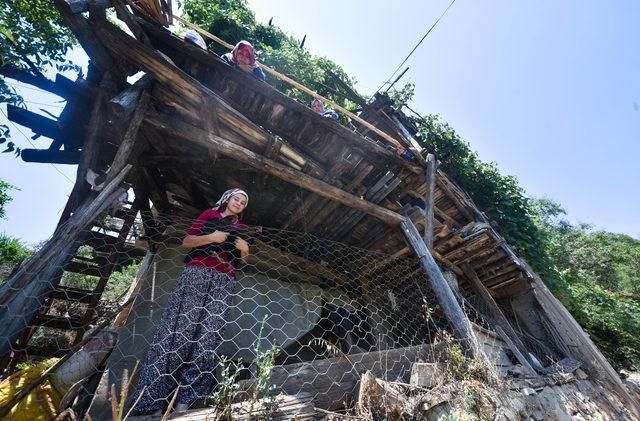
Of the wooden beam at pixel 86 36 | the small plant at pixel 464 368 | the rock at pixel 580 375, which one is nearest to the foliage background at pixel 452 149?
the rock at pixel 580 375

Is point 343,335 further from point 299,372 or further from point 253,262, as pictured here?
point 299,372

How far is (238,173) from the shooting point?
3.35 metres

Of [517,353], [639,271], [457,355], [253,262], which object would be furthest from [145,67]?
[639,271]

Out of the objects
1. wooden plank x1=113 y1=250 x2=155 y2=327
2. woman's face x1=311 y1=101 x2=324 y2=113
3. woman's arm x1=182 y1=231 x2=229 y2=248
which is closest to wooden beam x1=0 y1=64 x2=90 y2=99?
woman's arm x1=182 y1=231 x2=229 y2=248

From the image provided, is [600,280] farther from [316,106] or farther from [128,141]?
[128,141]

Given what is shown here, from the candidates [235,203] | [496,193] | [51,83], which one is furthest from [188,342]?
[496,193]

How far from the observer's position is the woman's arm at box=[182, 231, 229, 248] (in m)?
2.13

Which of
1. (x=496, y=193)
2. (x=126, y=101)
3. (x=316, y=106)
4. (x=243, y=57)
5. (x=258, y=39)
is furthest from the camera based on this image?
(x=258, y=39)

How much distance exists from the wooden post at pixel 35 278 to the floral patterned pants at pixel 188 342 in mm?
720

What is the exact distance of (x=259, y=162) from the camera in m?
2.70

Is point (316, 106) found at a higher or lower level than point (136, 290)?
higher

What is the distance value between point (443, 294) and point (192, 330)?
7.72 ft

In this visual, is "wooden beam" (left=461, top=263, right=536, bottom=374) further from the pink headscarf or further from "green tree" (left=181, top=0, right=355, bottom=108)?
"green tree" (left=181, top=0, right=355, bottom=108)

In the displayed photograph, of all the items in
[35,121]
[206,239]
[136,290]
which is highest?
[206,239]
